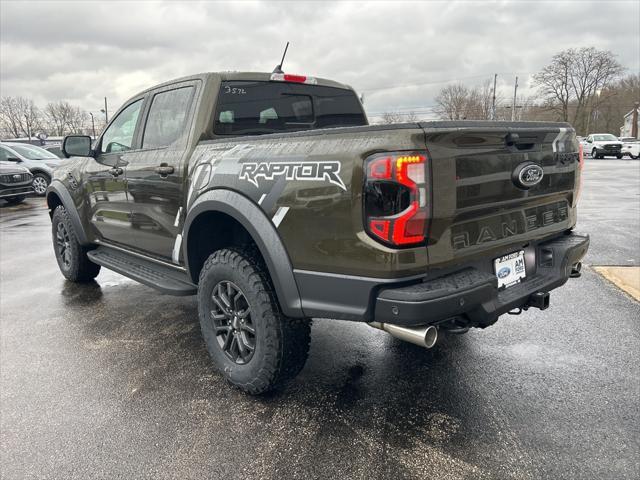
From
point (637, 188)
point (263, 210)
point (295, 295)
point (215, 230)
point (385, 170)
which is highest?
point (385, 170)

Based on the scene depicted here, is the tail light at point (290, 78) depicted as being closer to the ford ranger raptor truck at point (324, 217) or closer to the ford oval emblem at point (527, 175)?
the ford ranger raptor truck at point (324, 217)

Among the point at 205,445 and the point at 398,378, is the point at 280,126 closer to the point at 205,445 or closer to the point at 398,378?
the point at 398,378

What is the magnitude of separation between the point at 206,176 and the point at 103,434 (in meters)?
1.53

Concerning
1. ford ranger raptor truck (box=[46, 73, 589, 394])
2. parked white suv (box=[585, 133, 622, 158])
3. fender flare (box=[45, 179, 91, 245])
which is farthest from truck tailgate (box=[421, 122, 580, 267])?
parked white suv (box=[585, 133, 622, 158])

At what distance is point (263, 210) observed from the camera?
2533 mm

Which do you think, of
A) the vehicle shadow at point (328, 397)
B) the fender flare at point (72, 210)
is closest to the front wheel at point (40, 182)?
the fender flare at point (72, 210)

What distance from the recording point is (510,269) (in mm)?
2609

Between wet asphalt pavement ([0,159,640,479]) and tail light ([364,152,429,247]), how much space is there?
108 centimetres

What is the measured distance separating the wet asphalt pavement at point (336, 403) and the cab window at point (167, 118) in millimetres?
1530

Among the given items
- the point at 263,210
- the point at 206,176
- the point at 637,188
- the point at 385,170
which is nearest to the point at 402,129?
the point at 385,170

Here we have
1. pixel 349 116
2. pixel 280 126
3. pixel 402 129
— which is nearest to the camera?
pixel 402 129

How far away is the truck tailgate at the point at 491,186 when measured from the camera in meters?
2.12

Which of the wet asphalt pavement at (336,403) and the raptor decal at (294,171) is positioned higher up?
the raptor decal at (294,171)

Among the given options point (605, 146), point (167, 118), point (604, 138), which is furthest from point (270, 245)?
point (604, 138)
